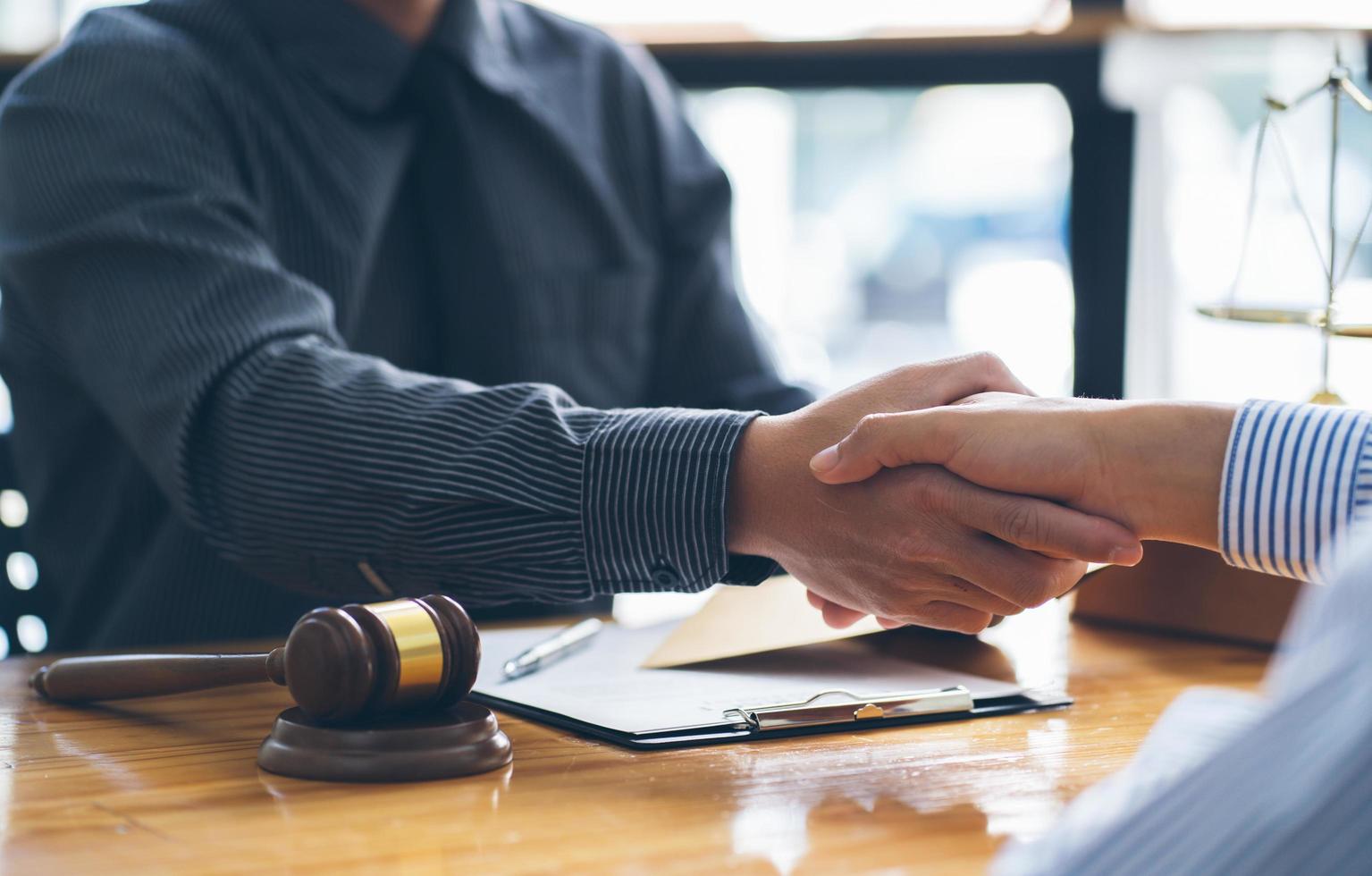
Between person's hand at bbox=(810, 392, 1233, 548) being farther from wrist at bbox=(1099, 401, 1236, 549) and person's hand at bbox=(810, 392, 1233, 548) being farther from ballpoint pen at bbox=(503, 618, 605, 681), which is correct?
ballpoint pen at bbox=(503, 618, 605, 681)

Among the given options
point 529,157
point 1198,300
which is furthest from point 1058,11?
point 529,157

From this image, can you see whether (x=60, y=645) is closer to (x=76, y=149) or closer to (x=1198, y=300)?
(x=76, y=149)

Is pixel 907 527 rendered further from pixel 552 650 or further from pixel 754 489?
pixel 552 650

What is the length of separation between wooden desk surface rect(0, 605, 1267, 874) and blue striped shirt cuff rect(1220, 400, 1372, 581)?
135mm

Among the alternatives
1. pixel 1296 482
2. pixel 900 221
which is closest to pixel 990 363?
pixel 1296 482

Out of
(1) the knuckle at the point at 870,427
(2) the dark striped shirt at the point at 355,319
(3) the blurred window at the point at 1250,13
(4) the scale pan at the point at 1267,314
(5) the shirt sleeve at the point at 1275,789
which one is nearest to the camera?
(5) the shirt sleeve at the point at 1275,789

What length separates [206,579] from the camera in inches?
49.2

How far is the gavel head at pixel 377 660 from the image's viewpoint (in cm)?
64

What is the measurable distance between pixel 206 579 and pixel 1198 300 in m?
1.35

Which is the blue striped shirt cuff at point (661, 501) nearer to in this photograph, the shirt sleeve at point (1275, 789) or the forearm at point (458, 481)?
the forearm at point (458, 481)

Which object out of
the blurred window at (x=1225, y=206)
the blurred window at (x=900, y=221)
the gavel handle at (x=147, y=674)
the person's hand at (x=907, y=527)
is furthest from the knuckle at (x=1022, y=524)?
the blurred window at (x=1225, y=206)

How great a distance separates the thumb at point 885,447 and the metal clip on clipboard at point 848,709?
0.42 feet

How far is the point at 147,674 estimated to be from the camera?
76cm

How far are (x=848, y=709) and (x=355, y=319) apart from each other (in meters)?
0.75
